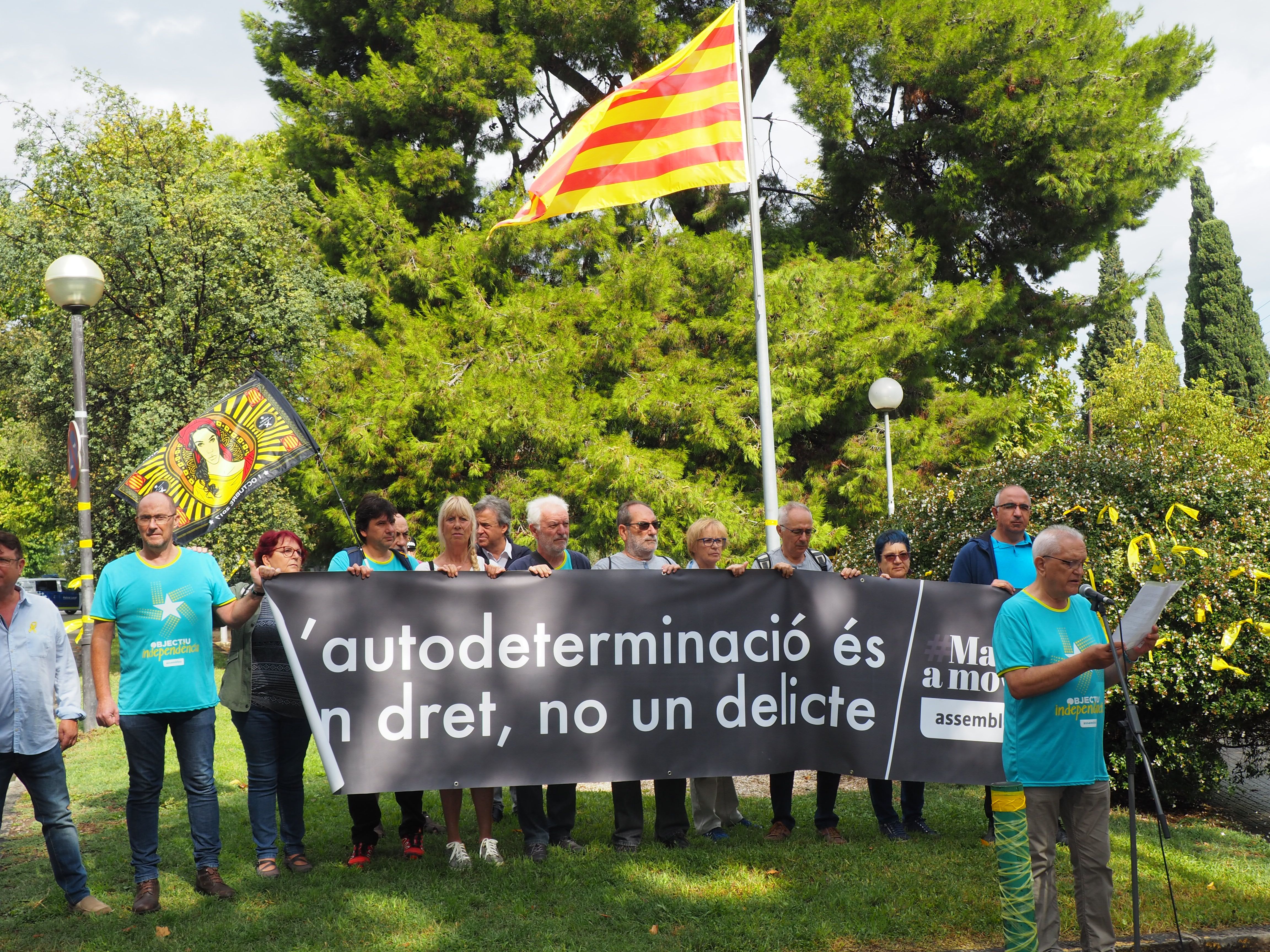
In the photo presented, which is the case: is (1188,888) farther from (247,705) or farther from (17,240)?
(17,240)

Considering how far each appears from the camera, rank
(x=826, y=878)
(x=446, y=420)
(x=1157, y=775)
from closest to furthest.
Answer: (x=826, y=878), (x=1157, y=775), (x=446, y=420)

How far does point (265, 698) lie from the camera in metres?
5.56

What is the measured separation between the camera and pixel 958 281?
2125 cm

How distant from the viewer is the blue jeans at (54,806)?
5020 mm

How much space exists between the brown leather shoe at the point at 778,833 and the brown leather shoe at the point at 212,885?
3054mm

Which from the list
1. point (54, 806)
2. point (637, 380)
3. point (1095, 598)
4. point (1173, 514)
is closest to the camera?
point (1095, 598)

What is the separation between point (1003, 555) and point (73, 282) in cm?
904

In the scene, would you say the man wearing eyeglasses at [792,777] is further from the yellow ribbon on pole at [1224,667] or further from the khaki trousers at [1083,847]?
the yellow ribbon on pole at [1224,667]

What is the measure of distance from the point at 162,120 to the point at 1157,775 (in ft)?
66.3

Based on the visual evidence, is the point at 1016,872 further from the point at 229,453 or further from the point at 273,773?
the point at 229,453

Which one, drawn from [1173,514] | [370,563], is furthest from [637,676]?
[1173,514]

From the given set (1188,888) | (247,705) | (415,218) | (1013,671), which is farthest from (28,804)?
(415,218)

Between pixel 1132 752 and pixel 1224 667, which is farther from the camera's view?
pixel 1224 667

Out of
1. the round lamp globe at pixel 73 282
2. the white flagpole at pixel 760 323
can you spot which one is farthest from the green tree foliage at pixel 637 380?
the round lamp globe at pixel 73 282
